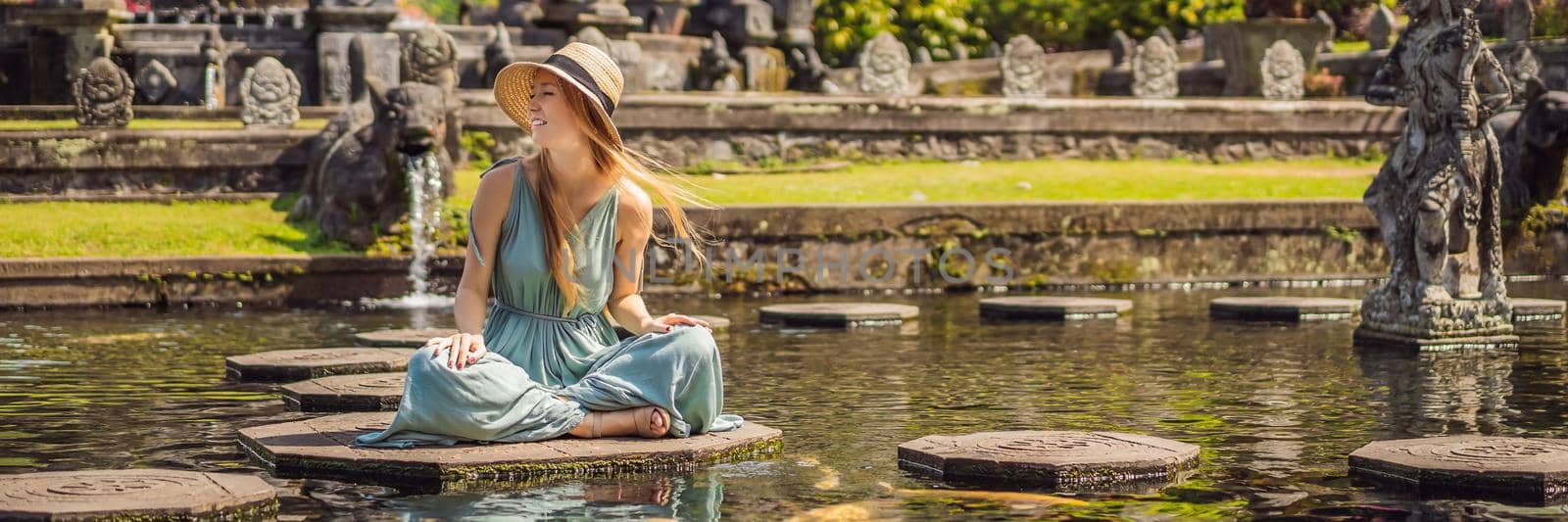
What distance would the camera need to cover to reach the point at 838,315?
13039 millimetres

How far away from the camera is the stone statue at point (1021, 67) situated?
2192cm

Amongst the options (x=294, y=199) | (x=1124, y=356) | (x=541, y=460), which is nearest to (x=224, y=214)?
(x=294, y=199)

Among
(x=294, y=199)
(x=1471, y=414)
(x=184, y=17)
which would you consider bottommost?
(x=1471, y=414)

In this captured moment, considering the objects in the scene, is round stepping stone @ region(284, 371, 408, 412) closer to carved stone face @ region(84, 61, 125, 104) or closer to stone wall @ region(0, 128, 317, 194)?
stone wall @ region(0, 128, 317, 194)

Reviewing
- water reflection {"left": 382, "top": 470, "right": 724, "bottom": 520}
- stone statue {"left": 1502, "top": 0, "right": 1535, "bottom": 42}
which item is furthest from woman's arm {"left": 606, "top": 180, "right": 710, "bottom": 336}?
stone statue {"left": 1502, "top": 0, "right": 1535, "bottom": 42}

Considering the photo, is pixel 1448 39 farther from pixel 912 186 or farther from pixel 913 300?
pixel 912 186

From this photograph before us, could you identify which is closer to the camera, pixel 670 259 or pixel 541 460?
pixel 541 460

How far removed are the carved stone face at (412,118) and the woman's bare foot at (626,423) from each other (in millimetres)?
8831

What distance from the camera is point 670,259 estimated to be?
16000 millimetres

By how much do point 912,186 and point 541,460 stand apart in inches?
459

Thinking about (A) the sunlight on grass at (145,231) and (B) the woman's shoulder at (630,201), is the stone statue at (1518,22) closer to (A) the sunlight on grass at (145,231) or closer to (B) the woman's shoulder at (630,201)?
(A) the sunlight on grass at (145,231)

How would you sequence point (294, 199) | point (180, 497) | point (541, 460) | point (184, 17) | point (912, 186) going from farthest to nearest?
point (184, 17) < point (912, 186) < point (294, 199) < point (541, 460) < point (180, 497)

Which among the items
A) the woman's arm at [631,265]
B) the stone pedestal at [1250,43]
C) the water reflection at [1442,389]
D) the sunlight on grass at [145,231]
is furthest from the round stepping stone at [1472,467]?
the stone pedestal at [1250,43]

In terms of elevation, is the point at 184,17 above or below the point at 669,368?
above
